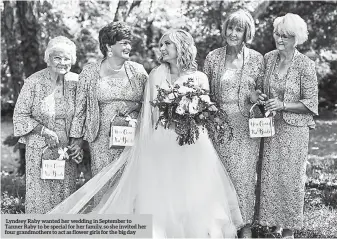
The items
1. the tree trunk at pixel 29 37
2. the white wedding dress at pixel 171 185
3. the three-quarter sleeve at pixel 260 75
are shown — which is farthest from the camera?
the tree trunk at pixel 29 37

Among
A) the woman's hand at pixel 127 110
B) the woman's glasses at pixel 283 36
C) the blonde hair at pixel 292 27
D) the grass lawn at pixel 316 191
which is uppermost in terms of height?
the blonde hair at pixel 292 27

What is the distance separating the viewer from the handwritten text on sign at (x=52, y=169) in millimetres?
6270

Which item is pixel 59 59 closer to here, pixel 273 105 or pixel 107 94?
pixel 107 94

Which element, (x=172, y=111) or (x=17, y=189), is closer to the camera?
(x=172, y=111)

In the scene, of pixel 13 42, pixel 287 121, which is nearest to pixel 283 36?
pixel 287 121

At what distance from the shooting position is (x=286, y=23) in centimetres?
624

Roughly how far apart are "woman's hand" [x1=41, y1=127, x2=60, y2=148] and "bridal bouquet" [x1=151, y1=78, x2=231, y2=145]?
1.01 m

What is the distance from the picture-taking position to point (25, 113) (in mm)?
6363

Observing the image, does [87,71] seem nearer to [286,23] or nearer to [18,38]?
[286,23]

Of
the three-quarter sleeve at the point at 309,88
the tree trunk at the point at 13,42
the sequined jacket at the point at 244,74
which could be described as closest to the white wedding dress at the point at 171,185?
the sequined jacket at the point at 244,74

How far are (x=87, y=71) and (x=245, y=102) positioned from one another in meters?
1.57

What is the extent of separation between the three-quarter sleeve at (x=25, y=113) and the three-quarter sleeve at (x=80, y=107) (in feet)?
1.20

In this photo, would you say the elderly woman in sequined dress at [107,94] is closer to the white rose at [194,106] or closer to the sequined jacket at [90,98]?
the sequined jacket at [90,98]

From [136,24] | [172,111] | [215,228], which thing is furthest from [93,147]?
[136,24]
